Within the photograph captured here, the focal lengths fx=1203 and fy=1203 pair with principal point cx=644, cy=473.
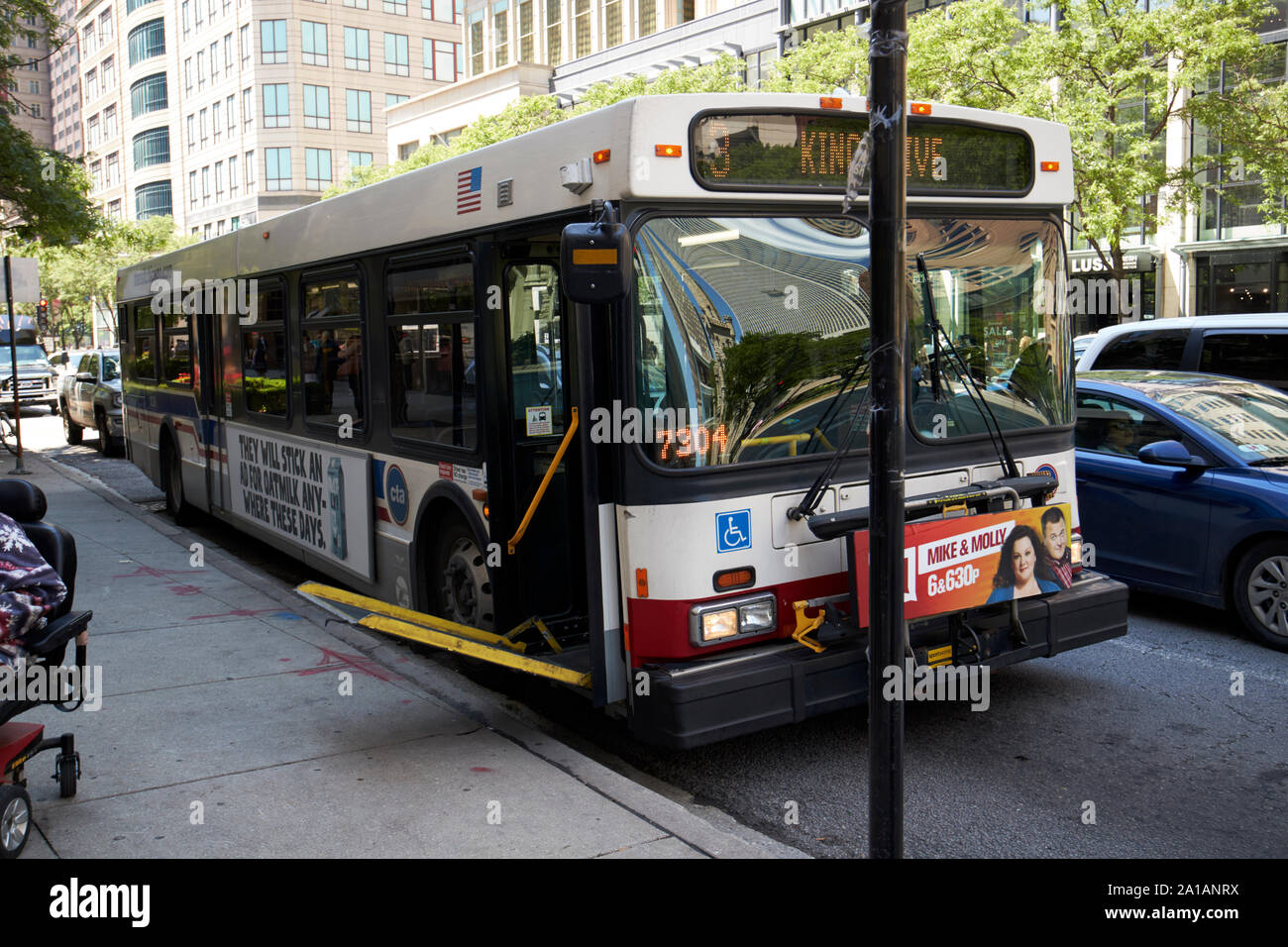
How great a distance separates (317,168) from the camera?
67062mm

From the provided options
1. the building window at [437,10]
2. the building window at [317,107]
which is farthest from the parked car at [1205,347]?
the building window at [437,10]

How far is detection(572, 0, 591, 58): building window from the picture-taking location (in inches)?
1812

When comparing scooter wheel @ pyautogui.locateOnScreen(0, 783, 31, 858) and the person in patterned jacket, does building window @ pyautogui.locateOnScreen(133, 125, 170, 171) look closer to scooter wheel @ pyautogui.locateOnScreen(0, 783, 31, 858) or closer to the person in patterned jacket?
the person in patterned jacket

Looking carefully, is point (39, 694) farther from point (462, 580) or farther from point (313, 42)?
point (313, 42)

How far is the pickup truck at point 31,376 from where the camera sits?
1270 inches

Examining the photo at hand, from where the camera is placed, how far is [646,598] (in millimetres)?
4992

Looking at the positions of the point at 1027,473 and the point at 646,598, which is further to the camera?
the point at 1027,473

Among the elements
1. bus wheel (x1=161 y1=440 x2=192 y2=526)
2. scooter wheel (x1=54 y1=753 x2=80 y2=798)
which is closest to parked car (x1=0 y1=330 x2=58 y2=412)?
bus wheel (x1=161 y1=440 x2=192 y2=526)

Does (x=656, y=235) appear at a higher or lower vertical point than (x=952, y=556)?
higher

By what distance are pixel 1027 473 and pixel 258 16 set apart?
226 feet

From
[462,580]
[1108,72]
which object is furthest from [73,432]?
[1108,72]

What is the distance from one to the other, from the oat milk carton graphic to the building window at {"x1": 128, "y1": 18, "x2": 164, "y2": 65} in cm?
8019
